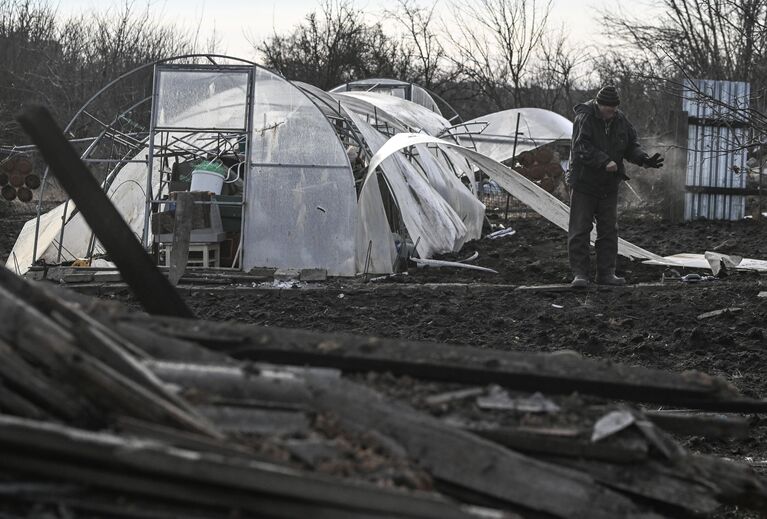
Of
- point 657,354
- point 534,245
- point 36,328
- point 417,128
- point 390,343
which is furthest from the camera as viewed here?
point 417,128

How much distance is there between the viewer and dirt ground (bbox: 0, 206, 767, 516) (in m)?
7.06

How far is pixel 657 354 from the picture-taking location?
23.6 ft

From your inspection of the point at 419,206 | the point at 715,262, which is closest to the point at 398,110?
the point at 419,206

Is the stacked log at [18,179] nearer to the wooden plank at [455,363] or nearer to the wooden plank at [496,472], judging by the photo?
the wooden plank at [455,363]

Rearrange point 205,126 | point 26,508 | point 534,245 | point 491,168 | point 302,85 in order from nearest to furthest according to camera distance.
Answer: point 26,508, point 491,168, point 205,126, point 302,85, point 534,245

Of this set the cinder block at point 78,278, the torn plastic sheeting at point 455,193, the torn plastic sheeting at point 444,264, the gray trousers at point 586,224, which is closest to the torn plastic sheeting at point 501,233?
the torn plastic sheeting at point 455,193

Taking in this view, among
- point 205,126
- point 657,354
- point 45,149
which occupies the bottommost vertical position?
point 657,354

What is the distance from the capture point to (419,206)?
14242 mm

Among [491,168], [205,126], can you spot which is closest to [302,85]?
[205,126]

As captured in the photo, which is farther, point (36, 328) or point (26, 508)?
point (36, 328)

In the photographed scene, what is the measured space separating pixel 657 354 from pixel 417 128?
35.6 ft

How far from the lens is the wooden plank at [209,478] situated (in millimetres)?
2301

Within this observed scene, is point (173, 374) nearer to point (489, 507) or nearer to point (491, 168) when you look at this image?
point (489, 507)

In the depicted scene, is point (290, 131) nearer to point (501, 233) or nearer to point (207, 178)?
point (207, 178)
